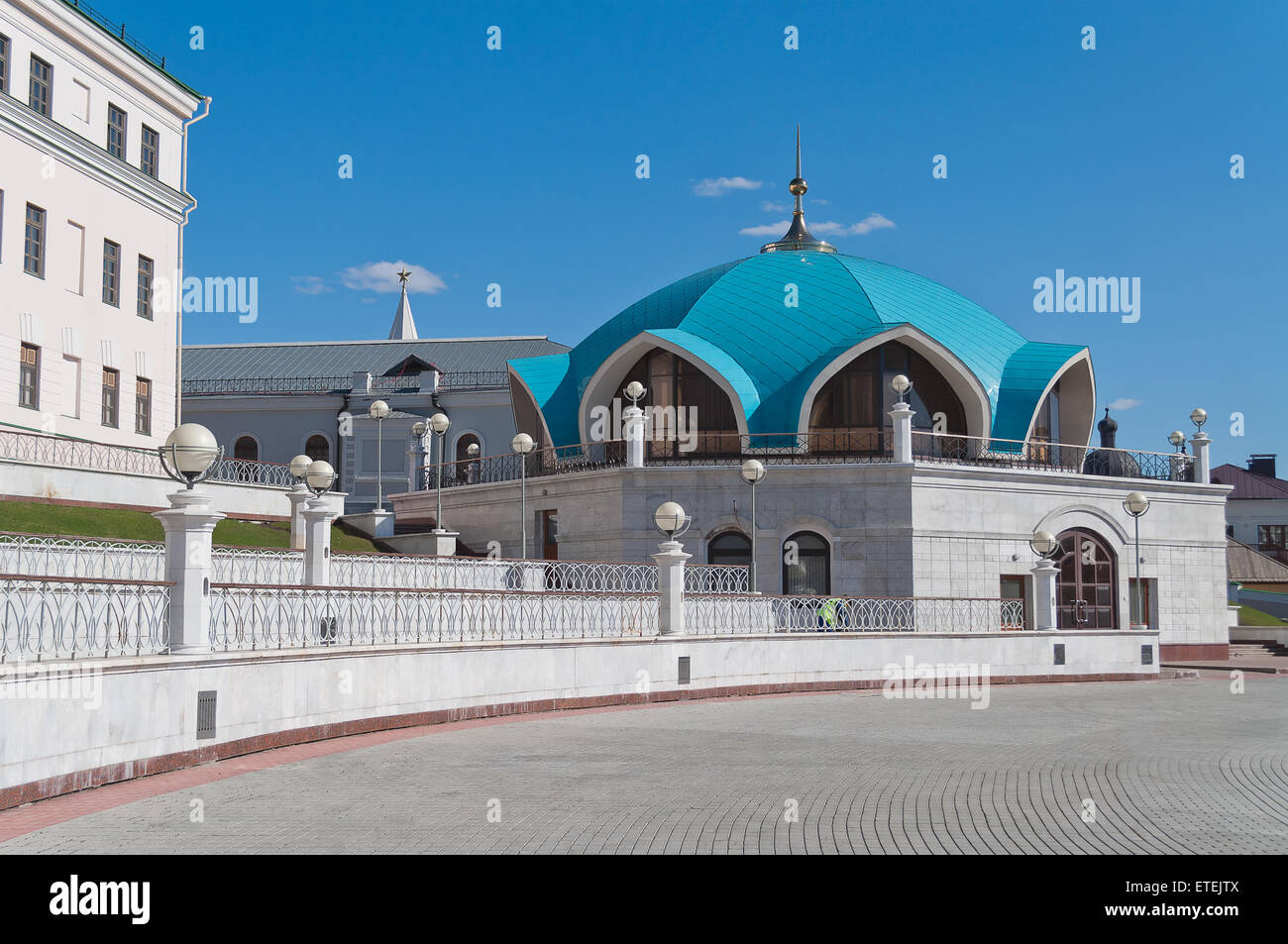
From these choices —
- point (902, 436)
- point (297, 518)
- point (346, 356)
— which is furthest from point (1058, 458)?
point (346, 356)

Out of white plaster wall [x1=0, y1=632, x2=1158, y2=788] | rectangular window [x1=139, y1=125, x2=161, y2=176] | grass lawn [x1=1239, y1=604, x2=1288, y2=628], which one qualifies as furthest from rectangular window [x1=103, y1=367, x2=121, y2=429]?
grass lawn [x1=1239, y1=604, x2=1288, y2=628]

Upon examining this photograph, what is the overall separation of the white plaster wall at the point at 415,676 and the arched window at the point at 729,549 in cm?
→ 672

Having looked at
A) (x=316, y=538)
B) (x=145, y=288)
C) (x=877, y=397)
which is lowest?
(x=316, y=538)

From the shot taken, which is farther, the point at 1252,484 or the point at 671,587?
the point at 1252,484

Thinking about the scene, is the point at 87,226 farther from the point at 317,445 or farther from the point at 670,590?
the point at 317,445

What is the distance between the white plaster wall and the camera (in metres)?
10.2

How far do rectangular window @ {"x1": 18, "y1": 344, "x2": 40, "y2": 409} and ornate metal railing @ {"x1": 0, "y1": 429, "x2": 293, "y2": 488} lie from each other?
3054mm

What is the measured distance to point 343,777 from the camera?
36.4 feet

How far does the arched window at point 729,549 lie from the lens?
30141mm

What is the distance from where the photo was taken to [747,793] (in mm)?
10156

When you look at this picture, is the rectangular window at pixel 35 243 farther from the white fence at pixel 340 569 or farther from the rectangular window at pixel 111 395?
the white fence at pixel 340 569

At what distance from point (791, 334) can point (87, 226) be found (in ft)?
62.3

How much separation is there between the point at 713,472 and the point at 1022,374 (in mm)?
10428
